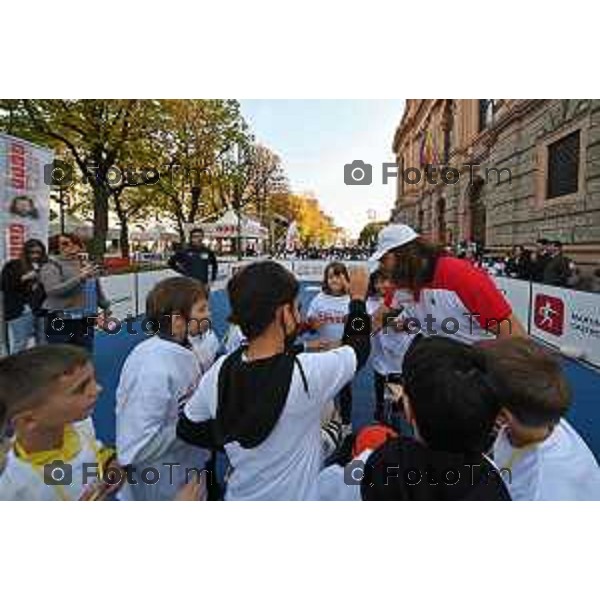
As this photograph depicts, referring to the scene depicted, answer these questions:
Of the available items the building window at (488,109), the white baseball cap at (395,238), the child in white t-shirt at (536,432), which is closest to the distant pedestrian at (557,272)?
the building window at (488,109)

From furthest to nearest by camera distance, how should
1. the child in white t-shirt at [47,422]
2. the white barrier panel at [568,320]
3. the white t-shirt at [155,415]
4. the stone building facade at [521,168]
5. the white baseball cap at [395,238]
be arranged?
the stone building facade at [521,168], the white barrier panel at [568,320], the white baseball cap at [395,238], the white t-shirt at [155,415], the child in white t-shirt at [47,422]

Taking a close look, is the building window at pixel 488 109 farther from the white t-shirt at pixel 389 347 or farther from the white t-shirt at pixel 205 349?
the white t-shirt at pixel 205 349

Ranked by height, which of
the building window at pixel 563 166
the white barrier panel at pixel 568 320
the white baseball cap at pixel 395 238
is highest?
the building window at pixel 563 166

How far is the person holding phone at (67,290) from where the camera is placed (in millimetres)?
4707

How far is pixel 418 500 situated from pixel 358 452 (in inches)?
12.4

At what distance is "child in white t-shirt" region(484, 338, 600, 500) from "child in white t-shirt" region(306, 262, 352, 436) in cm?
221

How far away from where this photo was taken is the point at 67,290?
4.75m

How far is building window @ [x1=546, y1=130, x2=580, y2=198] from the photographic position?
10.4m

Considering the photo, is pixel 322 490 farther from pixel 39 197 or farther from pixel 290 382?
pixel 39 197

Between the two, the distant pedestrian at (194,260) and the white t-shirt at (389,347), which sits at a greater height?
the distant pedestrian at (194,260)

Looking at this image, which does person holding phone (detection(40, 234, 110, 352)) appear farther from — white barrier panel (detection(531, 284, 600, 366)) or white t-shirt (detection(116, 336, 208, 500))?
white barrier panel (detection(531, 284, 600, 366))

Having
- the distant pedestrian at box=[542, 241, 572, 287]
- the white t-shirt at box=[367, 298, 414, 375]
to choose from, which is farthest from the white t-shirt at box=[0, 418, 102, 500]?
the distant pedestrian at box=[542, 241, 572, 287]

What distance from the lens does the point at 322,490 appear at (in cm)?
166

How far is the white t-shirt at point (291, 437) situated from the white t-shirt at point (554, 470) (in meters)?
0.51
